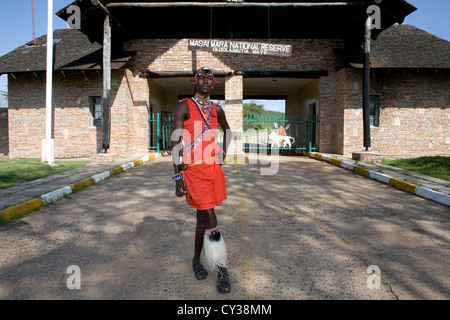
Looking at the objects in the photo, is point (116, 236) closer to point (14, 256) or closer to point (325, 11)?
point (14, 256)

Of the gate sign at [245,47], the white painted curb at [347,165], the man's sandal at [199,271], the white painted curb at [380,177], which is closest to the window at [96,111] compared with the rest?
the gate sign at [245,47]

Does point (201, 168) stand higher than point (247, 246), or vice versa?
point (201, 168)

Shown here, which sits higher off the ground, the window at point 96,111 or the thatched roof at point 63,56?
the thatched roof at point 63,56

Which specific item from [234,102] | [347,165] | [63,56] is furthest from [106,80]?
[347,165]

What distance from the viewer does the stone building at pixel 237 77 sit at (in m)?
14.1

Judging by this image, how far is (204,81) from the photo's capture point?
3055 millimetres

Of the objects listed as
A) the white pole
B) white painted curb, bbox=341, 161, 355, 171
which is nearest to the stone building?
the white pole

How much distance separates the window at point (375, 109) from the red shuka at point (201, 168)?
44.7ft

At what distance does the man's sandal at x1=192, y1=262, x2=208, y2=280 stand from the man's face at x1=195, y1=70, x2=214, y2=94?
1.63m

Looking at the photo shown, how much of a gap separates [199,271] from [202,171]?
910mm

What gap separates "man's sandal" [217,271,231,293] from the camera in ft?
8.68

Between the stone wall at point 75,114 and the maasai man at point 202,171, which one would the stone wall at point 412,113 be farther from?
the maasai man at point 202,171

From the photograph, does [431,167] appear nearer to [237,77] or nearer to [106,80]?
[237,77]

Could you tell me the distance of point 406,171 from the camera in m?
8.75
